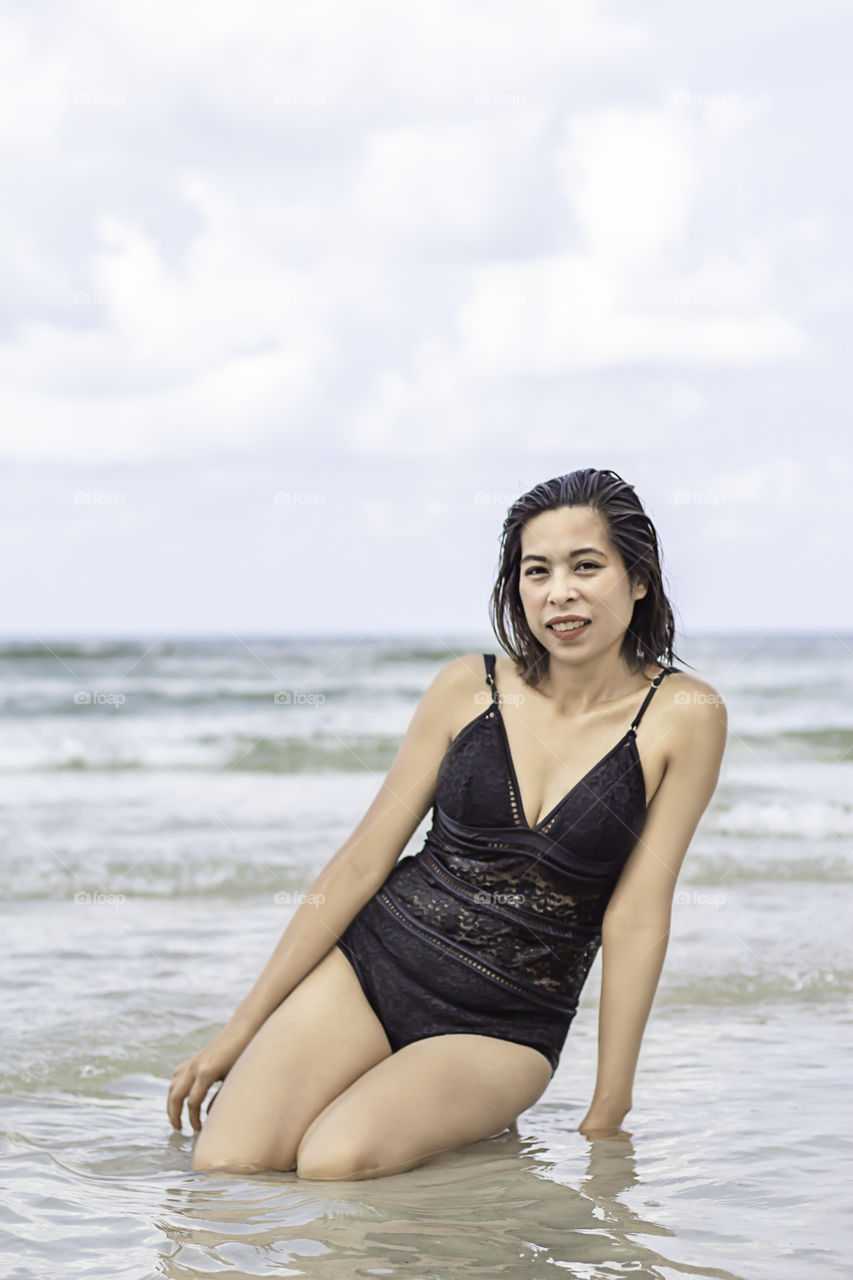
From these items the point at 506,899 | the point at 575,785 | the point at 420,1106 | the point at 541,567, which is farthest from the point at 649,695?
the point at 420,1106

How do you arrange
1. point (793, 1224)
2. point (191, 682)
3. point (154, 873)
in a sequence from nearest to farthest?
point (793, 1224), point (154, 873), point (191, 682)

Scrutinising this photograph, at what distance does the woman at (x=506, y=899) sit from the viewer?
120 inches

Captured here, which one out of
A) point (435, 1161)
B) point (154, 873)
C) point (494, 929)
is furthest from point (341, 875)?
point (154, 873)

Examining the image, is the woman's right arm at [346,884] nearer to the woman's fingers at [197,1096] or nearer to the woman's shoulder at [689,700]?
the woman's fingers at [197,1096]

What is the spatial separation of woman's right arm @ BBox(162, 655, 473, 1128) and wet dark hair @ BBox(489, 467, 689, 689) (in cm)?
19

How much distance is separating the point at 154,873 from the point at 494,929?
4742mm

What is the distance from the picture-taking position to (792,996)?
4.99 meters

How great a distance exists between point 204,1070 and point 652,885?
1.26 metres

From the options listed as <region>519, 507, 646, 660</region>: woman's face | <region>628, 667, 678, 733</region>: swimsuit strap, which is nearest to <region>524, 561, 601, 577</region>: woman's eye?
<region>519, 507, 646, 660</region>: woman's face

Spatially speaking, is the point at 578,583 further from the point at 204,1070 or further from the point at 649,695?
the point at 204,1070

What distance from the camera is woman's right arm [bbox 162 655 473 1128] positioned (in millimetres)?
3295

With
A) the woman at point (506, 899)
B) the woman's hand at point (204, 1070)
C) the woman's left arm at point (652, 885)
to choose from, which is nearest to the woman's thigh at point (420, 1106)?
the woman at point (506, 899)

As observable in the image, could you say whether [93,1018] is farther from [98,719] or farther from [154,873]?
[98,719]

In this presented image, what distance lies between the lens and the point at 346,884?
3.33 m
